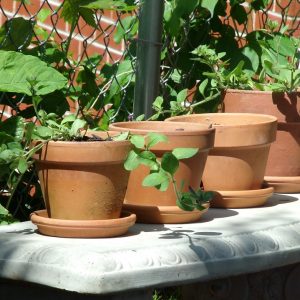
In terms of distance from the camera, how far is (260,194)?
251 cm

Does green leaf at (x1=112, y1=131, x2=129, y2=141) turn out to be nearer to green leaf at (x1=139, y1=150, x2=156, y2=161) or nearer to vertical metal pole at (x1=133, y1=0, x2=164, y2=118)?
green leaf at (x1=139, y1=150, x2=156, y2=161)

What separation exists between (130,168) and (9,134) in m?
0.45

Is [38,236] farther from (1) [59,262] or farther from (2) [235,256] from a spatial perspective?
(2) [235,256]

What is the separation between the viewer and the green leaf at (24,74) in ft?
7.50

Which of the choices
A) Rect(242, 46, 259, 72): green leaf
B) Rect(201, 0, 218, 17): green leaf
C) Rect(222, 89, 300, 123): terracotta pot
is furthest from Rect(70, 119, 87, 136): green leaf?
Rect(242, 46, 259, 72): green leaf

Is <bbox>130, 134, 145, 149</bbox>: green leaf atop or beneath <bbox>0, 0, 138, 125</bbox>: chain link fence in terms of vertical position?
beneath

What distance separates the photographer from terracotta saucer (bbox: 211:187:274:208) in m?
2.49

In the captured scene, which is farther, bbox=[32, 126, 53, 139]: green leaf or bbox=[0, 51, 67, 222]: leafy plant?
bbox=[0, 51, 67, 222]: leafy plant

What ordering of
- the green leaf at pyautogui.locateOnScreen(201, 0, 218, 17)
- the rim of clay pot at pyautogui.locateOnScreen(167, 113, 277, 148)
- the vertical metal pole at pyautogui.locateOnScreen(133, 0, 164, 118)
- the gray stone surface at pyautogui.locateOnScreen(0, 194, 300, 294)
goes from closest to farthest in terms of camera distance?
the gray stone surface at pyautogui.locateOnScreen(0, 194, 300, 294)
the rim of clay pot at pyautogui.locateOnScreen(167, 113, 277, 148)
the vertical metal pole at pyautogui.locateOnScreen(133, 0, 164, 118)
the green leaf at pyautogui.locateOnScreen(201, 0, 218, 17)

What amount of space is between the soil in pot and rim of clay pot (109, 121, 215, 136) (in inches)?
5.7

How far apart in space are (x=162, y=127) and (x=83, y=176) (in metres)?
0.42

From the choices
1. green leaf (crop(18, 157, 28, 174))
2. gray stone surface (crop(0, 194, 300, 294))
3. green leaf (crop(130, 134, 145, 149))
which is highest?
green leaf (crop(130, 134, 145, 149))

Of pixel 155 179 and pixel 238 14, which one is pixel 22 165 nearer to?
pixel 155 179

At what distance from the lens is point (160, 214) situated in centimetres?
222
